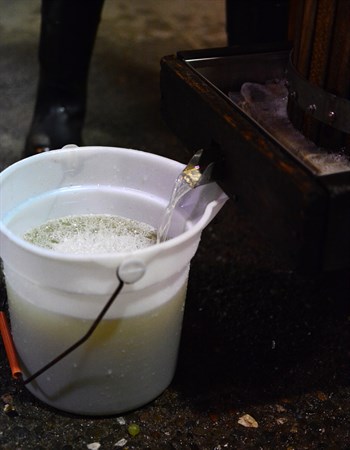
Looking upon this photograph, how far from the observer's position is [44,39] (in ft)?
7.84

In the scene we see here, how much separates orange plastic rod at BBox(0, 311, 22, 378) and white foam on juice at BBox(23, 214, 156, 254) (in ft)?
0.72

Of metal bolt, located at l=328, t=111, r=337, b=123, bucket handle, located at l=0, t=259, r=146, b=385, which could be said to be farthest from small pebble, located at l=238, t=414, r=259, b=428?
metal bolt, located at l=328, t=111, r=337, b=123

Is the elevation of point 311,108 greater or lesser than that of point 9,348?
greater

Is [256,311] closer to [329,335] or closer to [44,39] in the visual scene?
[329,335]

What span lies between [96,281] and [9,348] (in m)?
0.38

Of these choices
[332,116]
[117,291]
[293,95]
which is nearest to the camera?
[117,291]

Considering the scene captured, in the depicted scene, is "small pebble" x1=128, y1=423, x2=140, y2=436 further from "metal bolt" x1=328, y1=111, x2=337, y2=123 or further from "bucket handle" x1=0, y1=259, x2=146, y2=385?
"metal bolt" x1=328, y1=111, x2=337, y2=123

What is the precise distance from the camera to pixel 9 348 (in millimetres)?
1564

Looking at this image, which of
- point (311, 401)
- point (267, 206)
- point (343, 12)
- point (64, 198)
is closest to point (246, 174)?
point (267, 206)

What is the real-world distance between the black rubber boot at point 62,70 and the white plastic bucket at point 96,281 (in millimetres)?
850

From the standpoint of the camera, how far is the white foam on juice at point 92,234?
1524mm

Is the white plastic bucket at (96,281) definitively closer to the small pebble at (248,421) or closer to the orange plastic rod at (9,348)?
the orange plastic rod at (9,348)

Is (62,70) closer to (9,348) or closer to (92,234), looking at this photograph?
(92,234)

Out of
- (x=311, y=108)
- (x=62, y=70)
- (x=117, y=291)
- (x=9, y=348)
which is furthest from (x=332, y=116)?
(x=62, y=70)
